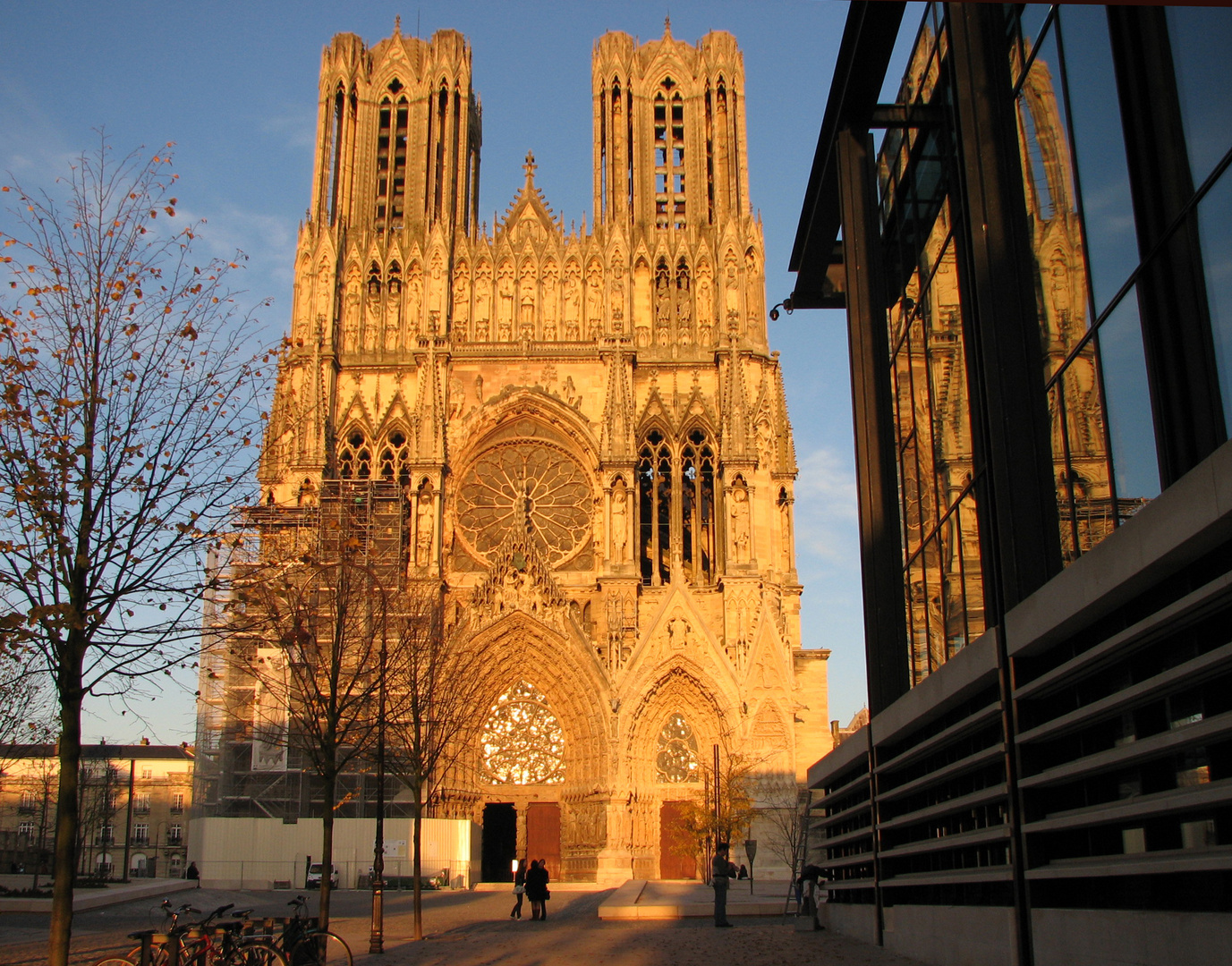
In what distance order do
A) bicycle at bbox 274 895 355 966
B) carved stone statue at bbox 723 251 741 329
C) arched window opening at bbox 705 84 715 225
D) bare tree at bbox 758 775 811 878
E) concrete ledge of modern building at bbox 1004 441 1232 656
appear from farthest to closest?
arched window opening at bbox 705 84 715 225 < carved stone statue at bbox 723 251 741 329 < bare tree at bbox 758 775 811 878 < bicycle at bbox 274 895 355 966 < concrete ledge of modern building at bbox 1004 441 1232 656

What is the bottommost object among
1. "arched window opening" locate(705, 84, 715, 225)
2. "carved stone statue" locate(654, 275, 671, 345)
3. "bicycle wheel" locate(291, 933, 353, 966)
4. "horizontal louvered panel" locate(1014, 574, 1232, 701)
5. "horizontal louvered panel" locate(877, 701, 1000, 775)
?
"bicycle wheel" locate(291, 933, 353, 966)

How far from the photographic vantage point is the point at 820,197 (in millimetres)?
20500

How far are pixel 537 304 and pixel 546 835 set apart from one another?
16962 millimetres

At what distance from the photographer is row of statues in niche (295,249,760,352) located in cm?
4044

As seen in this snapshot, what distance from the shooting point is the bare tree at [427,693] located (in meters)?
23.1

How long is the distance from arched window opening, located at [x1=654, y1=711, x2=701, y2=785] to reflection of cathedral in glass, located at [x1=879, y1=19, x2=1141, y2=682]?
2006 centimetres

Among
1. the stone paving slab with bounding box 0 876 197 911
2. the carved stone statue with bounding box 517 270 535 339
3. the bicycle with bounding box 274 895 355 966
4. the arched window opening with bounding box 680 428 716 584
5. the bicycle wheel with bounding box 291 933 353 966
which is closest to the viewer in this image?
the bicycle with bounding box 274 895 355 966

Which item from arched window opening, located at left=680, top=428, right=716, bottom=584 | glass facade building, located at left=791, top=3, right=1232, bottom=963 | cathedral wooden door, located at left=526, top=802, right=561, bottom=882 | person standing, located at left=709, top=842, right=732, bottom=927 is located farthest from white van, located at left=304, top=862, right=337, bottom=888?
glass facade building, located at left=791, top=3, right=1232, bottom=963

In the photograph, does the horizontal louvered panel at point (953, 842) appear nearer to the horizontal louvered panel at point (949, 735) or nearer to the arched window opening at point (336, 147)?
the horizontal louvered panel at point (949, 735)

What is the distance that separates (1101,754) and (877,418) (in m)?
10.2

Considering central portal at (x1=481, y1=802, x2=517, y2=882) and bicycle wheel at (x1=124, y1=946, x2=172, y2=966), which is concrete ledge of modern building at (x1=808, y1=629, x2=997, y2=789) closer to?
bicycle wheel at (x1=124, y1=946, x2=172, y2=966)


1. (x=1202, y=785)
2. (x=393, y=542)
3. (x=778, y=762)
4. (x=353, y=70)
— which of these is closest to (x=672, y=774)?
(x=778, y=762)

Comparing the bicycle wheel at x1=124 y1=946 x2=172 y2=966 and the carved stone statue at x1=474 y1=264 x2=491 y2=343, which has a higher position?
the carved stone statue at x1=474 y1=264 x2=491 y2=343

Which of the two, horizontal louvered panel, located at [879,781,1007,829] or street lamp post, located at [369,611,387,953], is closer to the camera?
horizontal louvered panel, located at [879,781,1007,829]
